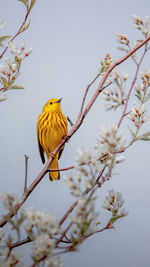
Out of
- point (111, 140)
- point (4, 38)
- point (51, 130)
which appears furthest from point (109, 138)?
point (51, 130)

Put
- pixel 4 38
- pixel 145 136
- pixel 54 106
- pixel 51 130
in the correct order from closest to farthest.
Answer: pixel 145 136
pixel 4 38
pixel 51 130
pixel 54 106

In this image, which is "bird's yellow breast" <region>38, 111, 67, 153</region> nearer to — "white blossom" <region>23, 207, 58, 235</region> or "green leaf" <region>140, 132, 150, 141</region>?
"green leaf" <region>140, 132, 150, 141</region>

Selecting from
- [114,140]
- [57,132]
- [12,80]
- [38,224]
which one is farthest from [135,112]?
[57,132]

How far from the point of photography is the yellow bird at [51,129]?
3619 mm

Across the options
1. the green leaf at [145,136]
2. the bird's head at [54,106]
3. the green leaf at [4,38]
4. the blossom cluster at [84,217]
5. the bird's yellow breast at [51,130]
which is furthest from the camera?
the bird's head at [54,106]

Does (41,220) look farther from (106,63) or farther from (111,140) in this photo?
(106,63)

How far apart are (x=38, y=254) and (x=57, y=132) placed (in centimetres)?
263

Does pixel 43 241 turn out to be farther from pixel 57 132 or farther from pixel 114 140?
pixel 57 132

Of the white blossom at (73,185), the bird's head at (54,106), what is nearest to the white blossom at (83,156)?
the white blossom at (73,185)

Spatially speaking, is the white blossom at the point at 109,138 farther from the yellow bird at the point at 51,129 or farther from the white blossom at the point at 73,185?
the yellow bird at the point at 51,129

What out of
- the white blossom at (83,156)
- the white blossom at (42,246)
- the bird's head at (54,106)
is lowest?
the white blossom at (42,246)

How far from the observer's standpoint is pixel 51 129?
365 cm

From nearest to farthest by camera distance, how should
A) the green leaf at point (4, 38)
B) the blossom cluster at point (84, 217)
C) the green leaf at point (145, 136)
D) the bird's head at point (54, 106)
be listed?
A: the blossom cluster at point (84, 217), the green leaf at point (145, 136), the green leaf at point (4, 38), the bird's head at point (54, 106)

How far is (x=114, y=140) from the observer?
3.94ft
